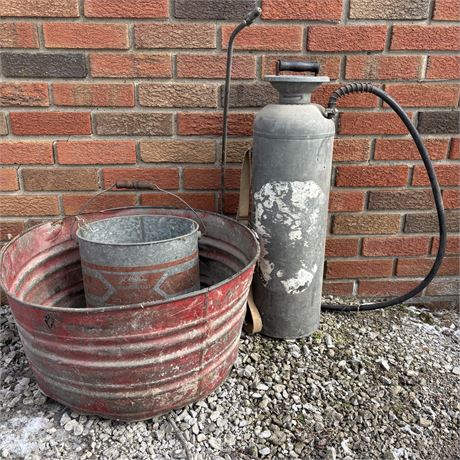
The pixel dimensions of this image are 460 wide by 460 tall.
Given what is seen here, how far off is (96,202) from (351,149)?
1.07 m

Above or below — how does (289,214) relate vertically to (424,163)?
below

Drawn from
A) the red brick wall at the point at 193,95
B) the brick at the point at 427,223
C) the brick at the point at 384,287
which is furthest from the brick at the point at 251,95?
the brick at the point at 384,287

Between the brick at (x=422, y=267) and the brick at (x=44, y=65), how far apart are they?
5.11 ft

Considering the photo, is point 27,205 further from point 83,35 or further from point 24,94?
point 83,35

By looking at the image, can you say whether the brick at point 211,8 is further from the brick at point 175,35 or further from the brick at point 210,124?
the brick at point 210,124

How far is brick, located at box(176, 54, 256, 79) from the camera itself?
1.60 m

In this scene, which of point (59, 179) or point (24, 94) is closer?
point (24, 94)

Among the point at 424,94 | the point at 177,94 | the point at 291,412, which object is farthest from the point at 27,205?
the point at 424,94

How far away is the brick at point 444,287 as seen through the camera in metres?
1.96

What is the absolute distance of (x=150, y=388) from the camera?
1177mm

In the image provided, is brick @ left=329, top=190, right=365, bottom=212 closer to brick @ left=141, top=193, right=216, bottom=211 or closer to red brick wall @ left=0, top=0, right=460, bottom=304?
red brick wall @ left=0, top=0, right=460, bottom=304

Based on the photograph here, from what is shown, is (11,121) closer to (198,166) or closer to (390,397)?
(198,166)

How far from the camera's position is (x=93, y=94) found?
161 centimetres

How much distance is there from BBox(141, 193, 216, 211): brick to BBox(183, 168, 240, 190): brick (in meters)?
0.03
